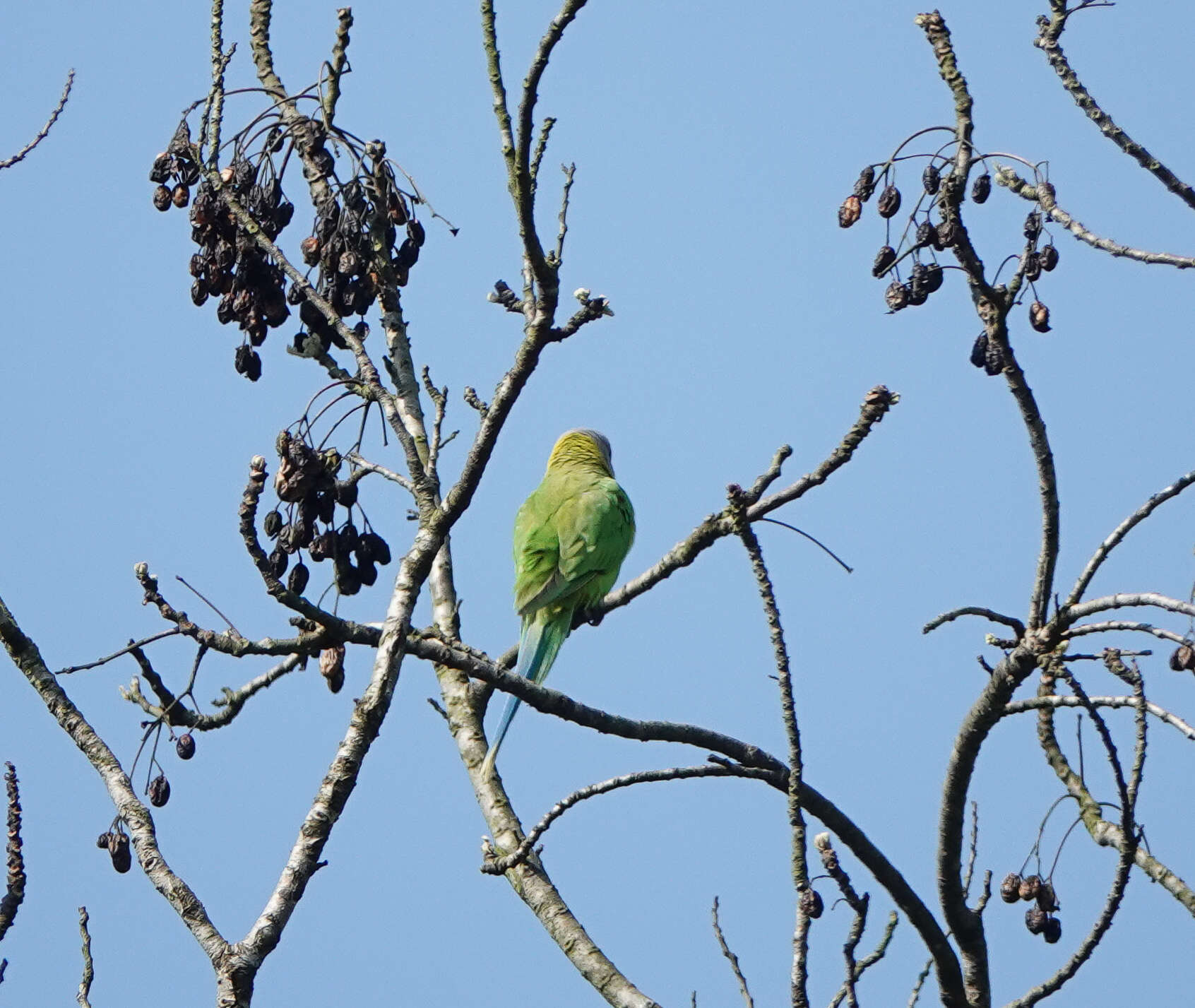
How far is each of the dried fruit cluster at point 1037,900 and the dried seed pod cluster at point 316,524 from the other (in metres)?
2.54

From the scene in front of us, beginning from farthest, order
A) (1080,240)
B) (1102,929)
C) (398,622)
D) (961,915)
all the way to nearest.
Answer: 1. (961,915)
2. (1080,240)
3. (1102,929)
4. (398,622)

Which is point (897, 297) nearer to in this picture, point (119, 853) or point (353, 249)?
point (353, 249)

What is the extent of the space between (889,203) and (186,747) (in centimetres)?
273

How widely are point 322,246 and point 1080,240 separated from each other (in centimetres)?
245

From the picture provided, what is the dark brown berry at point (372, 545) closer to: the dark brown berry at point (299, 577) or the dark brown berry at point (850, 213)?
the dark brown berry at point (299, 577)

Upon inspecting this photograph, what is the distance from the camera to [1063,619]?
412 cm

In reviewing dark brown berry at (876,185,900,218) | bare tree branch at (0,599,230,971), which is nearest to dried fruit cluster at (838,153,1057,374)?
dark brown berry at (876,185,900,218)

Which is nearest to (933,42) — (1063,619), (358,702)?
(1063,619)

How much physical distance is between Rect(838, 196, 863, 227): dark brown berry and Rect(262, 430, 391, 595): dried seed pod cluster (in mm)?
1765

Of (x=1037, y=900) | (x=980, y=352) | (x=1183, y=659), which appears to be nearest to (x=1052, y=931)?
(x=1037, y=900)

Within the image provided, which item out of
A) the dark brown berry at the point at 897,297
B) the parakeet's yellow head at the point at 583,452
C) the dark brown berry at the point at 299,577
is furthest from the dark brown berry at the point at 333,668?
the parakeet's yellow head at the point at 583,452

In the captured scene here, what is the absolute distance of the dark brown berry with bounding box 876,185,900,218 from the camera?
4.46 metres

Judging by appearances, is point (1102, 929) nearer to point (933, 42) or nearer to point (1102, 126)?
point (1102, 126)

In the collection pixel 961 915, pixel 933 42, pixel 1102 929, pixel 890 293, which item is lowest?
pixel 1102 929
